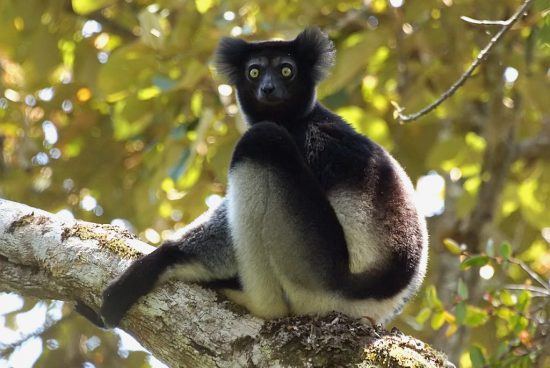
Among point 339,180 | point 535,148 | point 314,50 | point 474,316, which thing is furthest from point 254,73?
point 535,148

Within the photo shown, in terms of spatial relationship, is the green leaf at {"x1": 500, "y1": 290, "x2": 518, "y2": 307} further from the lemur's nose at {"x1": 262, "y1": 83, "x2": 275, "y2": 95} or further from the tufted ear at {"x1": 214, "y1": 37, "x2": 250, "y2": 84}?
the tufted ear at {"x1": 214, "y1": 37, "x2": 250, "y2": 84}

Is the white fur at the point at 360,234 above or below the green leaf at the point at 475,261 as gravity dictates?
above

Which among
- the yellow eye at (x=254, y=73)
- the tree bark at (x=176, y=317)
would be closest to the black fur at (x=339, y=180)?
the yellow eye at (x=254, y=73)

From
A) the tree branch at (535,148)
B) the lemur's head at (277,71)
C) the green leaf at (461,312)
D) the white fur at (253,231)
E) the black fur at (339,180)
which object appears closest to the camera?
the white fur at (253,231)

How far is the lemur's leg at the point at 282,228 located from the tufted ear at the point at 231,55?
157 centimetres

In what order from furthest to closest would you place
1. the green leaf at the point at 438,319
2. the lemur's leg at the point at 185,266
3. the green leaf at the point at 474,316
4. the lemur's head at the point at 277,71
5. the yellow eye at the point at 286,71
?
the yellow eye at the point at 286,71
the lemur's head at the point at 277,71
the green leaf at the point at 438,319
the green leaf at the point at 474,316
the lemur's leg at the point at 185,266

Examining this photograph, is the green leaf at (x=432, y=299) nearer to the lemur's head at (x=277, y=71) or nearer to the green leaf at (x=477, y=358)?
the green leaf at (x=477, y=358)

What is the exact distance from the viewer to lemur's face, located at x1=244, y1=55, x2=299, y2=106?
18.1 feet

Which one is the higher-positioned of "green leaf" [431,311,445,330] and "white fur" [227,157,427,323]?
"white fur" [227,157,427,323]

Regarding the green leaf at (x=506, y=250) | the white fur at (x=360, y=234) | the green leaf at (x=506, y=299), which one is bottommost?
the green leaf at (x=506, y=299)

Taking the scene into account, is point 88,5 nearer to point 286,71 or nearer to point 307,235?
point 286,71

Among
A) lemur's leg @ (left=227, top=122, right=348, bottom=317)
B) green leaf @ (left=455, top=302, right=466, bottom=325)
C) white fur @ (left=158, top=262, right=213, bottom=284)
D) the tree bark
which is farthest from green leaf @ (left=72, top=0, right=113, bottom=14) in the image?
green leaf @ (left=455, top=302, right=466, bottom=325)

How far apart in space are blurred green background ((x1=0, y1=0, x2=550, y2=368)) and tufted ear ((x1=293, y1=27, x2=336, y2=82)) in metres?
0.45

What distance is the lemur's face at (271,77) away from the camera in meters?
5.52
